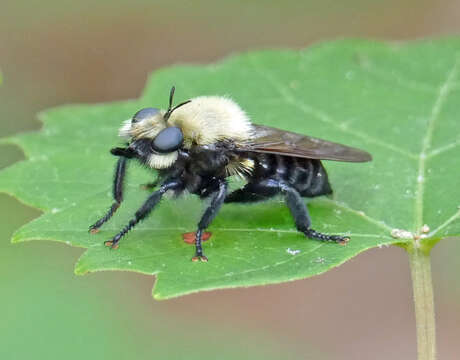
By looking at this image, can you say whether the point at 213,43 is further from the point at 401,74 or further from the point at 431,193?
the point at 431,193

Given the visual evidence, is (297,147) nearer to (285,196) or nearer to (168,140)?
(285,196)

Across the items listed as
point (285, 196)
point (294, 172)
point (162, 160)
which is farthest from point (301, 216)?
point (162, 160)

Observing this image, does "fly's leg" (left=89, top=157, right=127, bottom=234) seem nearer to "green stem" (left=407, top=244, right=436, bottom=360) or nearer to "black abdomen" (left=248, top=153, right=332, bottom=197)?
"black abdomen" (left=248, top=153, right=332, bottom=197)

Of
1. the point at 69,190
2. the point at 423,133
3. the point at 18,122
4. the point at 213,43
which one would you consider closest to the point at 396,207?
the point at 423,133

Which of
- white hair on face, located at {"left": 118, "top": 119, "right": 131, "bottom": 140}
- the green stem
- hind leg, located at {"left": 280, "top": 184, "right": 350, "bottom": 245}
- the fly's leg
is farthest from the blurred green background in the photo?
the green stem

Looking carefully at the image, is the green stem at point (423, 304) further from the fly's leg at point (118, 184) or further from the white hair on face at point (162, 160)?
the fly's leg at point (118, 184)

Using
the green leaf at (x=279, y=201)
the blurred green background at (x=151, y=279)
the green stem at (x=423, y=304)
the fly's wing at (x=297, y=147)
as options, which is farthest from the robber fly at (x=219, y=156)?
the blurred green background at (x=151, y=279)
